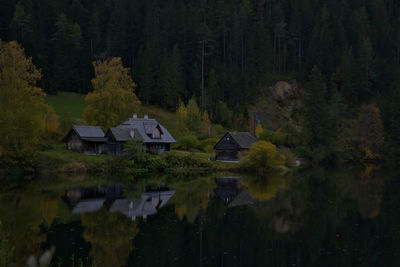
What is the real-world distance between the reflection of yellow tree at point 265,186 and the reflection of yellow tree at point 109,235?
553 inches

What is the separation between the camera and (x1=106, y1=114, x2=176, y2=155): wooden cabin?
212ft

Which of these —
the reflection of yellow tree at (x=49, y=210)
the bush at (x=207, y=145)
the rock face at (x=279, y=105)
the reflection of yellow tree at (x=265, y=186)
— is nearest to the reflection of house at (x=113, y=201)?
the reflection of yellow tree at (x=49, y=210)

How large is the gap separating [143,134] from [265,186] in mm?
26062

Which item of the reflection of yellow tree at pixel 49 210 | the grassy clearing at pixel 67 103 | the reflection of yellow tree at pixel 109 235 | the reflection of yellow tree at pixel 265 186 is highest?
the grassy clearing at pixel 67 103

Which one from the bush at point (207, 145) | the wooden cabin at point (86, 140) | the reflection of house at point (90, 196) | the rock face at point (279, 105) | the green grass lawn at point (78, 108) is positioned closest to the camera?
the reflection of house at point (90, 196)

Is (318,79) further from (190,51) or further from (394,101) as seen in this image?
(190,51)

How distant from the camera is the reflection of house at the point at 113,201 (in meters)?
32.2

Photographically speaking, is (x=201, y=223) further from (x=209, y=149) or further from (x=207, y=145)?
(x=207, y=145)

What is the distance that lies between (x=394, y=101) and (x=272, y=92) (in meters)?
26.2

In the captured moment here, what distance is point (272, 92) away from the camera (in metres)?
105

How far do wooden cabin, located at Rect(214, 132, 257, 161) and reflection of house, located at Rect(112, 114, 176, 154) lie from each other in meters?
7.70

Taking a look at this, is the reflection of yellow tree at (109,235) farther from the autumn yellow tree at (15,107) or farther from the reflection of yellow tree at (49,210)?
the autumn yellow tree at (15,107)

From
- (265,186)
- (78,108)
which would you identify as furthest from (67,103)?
(265,186)

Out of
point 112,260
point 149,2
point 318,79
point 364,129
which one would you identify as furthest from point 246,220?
point 149,2
